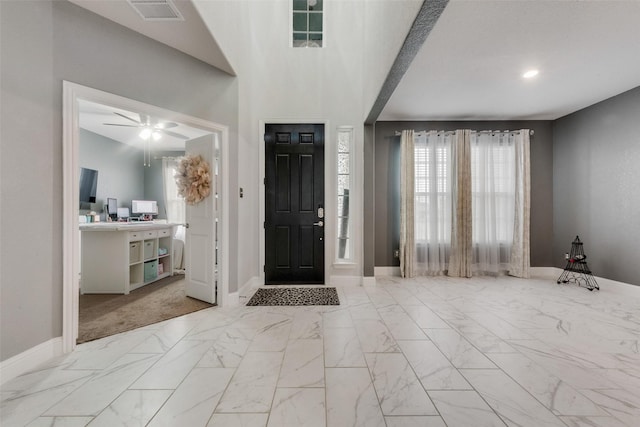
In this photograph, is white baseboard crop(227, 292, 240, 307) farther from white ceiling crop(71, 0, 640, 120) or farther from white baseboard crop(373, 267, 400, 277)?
white ceiling crop(71, 0, 640, 120)

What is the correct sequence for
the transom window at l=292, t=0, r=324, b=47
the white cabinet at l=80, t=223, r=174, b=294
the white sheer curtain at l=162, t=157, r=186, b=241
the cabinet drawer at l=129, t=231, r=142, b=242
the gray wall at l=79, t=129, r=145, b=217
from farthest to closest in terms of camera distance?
the white sheer curtain at l=162, t=157, r=186, b=241, the gray wall at l=79, t=129, r=145, b=217, the transom window at l=292, t=0, r=324, b=47, the cabinet drawer at l=129, t=231, r=142, b=242, the white cabinet at l=80, t=223, r=174, b=294

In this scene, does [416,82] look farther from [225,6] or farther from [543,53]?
[225,6]

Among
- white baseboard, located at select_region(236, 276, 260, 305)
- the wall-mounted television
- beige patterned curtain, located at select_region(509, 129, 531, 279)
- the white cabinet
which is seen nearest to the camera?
white baseboard, located at select_region(236, 276, 260, 305)

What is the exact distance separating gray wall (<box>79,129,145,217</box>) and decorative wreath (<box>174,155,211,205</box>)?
329 centimetres

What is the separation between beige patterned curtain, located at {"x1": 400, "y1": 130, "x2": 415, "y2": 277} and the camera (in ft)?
13.9

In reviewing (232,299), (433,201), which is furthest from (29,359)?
(433,201)

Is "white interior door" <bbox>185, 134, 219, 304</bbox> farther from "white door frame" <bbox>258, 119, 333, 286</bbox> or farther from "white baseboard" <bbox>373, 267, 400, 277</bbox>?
"white baseboard" <bbox>373, 267, 400, 277</bbox>

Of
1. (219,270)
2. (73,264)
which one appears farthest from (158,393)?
(219,270)

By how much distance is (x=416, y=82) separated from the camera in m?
3.18

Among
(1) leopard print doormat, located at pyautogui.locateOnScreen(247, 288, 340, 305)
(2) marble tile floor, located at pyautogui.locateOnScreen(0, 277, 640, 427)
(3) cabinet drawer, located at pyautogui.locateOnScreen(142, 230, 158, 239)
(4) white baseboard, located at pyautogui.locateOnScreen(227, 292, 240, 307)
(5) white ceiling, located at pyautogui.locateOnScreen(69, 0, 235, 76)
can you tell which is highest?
(5) white ceiling, located at pyautogui.locateOnScreen(69, 0, 235, 76)

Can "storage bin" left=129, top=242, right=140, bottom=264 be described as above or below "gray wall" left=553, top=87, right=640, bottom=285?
below

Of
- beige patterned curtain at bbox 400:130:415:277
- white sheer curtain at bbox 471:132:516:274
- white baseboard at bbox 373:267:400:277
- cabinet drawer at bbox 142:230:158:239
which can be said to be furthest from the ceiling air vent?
white sheer curtain at bbox 471:132:516:274

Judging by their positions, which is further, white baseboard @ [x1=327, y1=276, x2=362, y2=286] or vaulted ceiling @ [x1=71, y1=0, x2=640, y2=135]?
white baseboard @ [x1=327, y1=276, x2=362, y2=286]

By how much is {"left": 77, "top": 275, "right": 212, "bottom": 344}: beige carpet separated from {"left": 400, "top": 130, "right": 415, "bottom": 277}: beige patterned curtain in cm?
307
